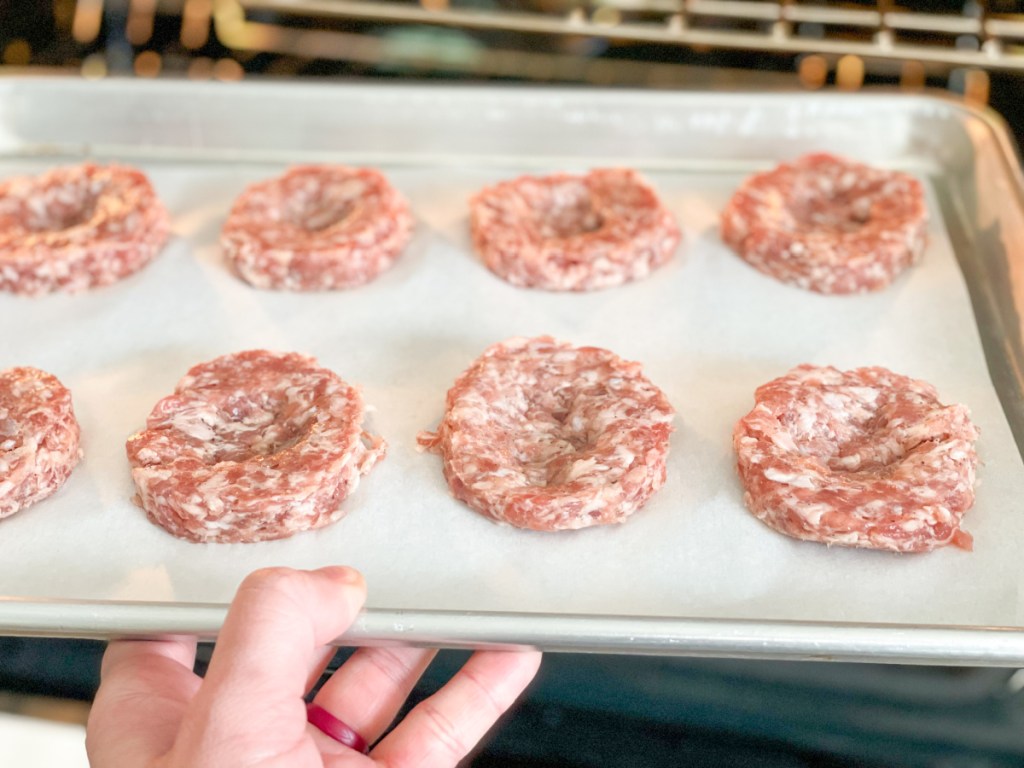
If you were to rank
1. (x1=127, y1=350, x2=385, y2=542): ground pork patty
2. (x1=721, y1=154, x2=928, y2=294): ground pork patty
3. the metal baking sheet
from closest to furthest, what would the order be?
the metal baking sheet → (x1=127, y1=350, x2=385, y2=542): ground pork patty → (x1=721, y1=154, x2=928, y2=294): ground pork patty

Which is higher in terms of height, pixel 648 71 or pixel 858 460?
pixel 648 71

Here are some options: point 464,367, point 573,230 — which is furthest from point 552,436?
point 573,230

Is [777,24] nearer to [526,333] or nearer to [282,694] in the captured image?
[526,333]

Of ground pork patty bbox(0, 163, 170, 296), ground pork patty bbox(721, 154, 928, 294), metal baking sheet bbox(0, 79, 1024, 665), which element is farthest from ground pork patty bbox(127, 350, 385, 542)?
ground pork patty bbox(721, 154, 928, 294)

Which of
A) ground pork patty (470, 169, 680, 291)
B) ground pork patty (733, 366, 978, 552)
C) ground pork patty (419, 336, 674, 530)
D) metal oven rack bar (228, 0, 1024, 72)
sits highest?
metal oven rack bar (228, 0, 1024, 72)

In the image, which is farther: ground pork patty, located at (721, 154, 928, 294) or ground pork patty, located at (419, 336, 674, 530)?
ground pork patty, located at (721, 154, 928, 294)

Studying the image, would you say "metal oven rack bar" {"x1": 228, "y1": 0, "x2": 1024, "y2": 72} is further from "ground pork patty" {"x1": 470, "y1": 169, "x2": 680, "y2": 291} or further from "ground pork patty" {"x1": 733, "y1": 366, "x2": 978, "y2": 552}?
"ground pork patty" {"x1": 733, "y1": 366, "x2": 978, "y2": 552}

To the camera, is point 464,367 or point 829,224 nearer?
point 464,367

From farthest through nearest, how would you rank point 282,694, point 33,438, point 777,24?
point 777,24
point 33,438
point 282,694
